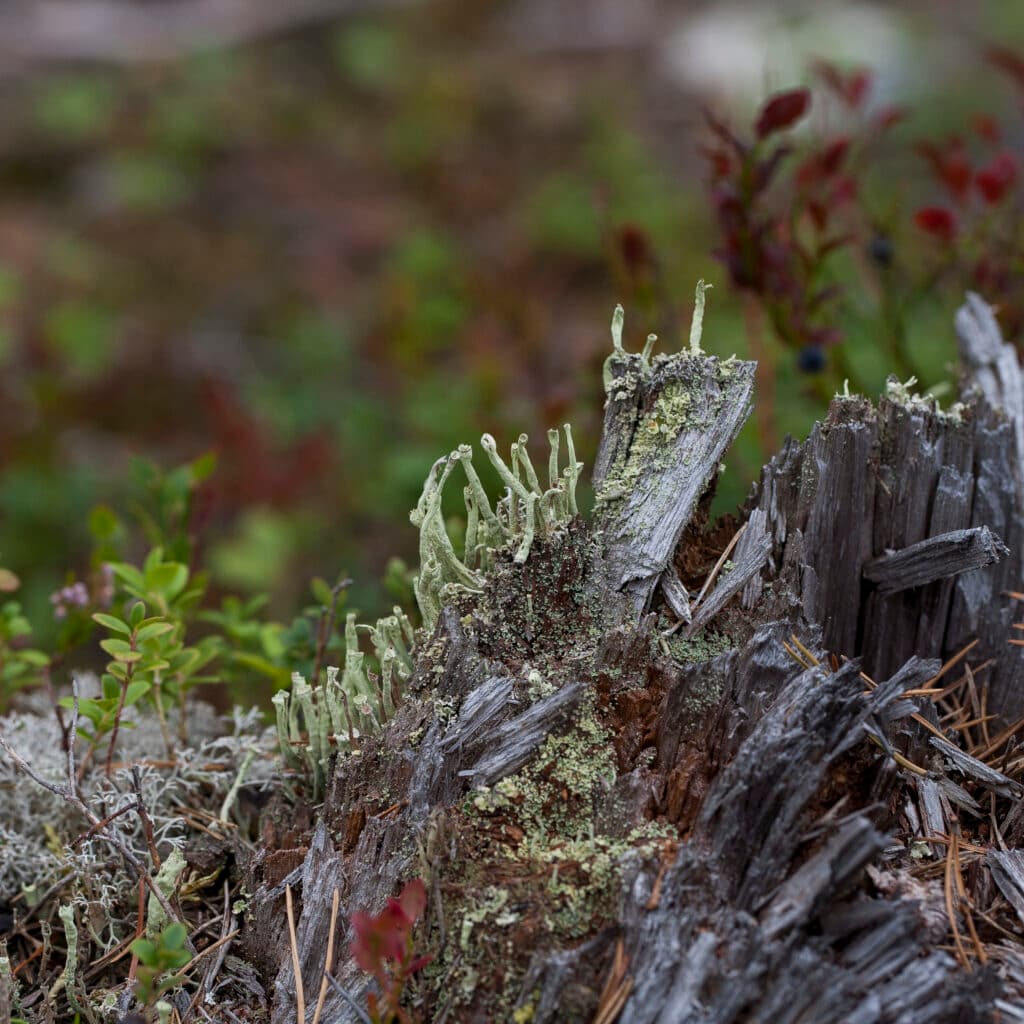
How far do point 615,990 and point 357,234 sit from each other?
821 centimetres

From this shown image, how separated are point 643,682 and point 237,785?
3.04ft

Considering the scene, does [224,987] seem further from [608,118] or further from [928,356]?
[608,118]

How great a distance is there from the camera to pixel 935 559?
2109 mm

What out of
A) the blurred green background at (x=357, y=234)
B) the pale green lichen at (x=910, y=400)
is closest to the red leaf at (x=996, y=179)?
the blurred green background at (x=357, y=234)

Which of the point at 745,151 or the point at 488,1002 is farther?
the point at 745,151

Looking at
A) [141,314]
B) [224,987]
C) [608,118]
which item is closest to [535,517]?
[224,987]

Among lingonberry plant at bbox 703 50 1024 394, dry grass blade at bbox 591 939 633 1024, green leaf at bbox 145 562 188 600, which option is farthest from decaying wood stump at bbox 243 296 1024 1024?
lingonberry plant at bbox 703 50 1024 394

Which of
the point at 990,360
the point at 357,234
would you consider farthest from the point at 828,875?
the point at 357,234

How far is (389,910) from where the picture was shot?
153 cm

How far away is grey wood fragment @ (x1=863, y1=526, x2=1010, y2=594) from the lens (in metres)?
2.02

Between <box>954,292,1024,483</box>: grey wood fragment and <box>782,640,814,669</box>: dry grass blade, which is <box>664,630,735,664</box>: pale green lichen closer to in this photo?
<box>782,640,814,669</box>: dry grass blade

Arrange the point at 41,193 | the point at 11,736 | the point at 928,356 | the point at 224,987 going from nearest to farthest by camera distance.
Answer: the point at 224,987
the point at 11,736
the point at 928,356
the point at 41,193

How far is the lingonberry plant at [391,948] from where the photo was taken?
149cm

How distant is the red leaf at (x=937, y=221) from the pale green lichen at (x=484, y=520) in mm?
2109
